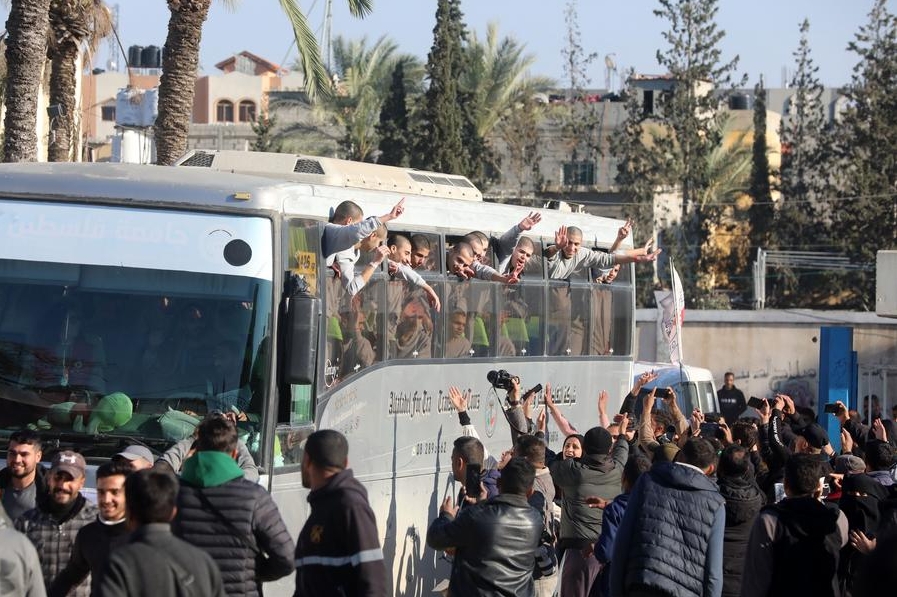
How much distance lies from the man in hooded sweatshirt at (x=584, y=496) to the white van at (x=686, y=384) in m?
12.7

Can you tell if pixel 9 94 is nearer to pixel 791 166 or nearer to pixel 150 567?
pixel 150 567

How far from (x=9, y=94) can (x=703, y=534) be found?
14.0 meters

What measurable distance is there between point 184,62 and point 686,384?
373 inches

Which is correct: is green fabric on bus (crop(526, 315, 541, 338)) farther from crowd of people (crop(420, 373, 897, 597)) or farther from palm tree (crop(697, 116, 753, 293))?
palm tree (crop(697, 116, 753, 293))

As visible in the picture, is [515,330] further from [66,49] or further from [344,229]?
[66,49]

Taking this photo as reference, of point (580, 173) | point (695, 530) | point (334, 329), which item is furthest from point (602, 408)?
point (580, 173)

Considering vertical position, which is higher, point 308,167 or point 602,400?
point 308,167

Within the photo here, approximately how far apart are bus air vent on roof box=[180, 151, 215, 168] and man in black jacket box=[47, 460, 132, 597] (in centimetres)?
609

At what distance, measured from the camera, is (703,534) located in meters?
7.94

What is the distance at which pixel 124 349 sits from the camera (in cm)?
966

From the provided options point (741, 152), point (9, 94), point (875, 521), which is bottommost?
point (875, 521)

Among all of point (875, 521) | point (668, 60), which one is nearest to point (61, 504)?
point (875, 521)

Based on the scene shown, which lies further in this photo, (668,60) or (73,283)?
(668,60)

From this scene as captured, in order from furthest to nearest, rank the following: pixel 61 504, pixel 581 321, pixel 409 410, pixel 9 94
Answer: pixel 9 94 < pixel 581 321 < pixel 409 410 < pixel 61 504
